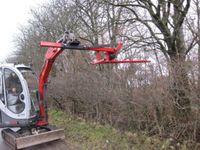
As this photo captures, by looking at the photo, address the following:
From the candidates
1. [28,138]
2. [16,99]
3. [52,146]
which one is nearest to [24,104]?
[16,99]

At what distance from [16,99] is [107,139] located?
3.09m

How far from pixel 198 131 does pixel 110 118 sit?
312 cm

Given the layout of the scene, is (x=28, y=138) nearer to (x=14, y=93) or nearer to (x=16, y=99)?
(x=16, y=99)

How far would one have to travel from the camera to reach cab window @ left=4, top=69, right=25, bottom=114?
6.98 meters

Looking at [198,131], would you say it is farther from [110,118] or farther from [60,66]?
[60,66]

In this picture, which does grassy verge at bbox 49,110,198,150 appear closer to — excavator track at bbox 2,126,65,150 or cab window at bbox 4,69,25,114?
excavator track at bbox 2,126,65,150

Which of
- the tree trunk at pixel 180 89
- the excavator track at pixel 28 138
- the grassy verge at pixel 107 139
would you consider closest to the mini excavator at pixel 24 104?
the excavator track at pixel 28 138

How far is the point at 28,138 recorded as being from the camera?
6262 mm

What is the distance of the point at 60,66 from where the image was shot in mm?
11477

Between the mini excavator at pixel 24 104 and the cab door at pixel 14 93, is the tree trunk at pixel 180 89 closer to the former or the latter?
the mini excavator at pixel 24 104

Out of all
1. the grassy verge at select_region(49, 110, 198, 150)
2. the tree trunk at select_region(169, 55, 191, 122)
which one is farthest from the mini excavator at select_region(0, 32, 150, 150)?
the tree trunk at select_region(169, 55, 191, 122)

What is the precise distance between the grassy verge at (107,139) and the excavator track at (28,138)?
51cm

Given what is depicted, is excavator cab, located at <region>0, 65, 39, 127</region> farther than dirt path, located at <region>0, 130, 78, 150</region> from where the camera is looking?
Yes

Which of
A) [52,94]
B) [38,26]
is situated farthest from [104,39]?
[38,26]
